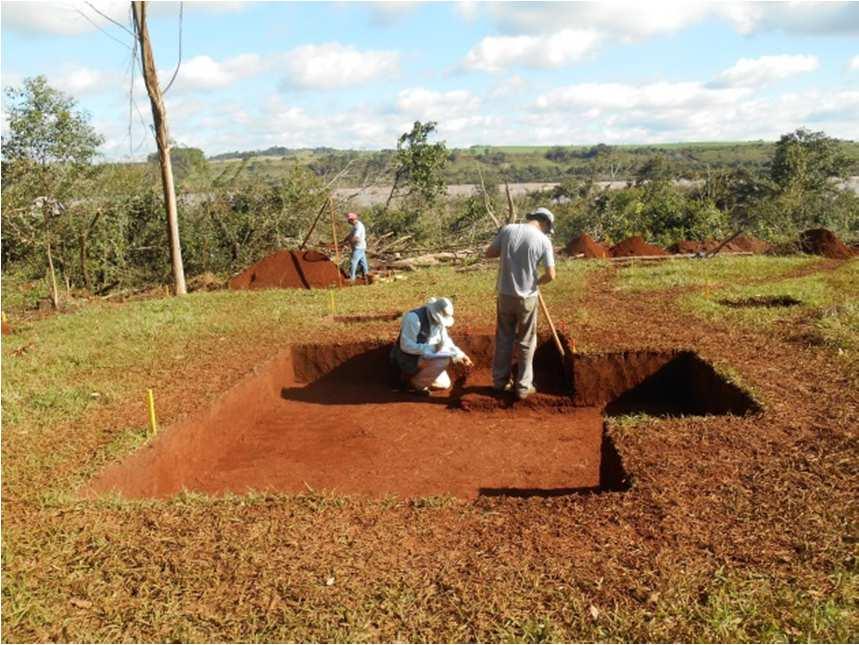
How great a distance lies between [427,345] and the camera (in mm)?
7629

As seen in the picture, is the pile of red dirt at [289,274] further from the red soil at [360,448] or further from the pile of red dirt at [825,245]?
the pile of red dirt at [825,245]

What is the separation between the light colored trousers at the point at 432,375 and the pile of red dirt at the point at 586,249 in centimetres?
1002

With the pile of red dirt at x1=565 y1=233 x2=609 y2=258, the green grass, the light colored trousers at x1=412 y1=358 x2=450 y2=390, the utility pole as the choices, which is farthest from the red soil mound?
the utility pole

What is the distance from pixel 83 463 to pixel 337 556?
2552 mm

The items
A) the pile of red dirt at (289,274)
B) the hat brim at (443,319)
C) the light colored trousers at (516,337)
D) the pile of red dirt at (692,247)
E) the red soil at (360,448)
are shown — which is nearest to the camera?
the red soil at (360,448)

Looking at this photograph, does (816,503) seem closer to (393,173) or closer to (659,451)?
(659,451)

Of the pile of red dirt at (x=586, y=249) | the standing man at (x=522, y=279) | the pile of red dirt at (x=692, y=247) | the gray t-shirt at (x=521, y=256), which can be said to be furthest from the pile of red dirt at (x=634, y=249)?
the gray t-shirt at (x=521, y=256)

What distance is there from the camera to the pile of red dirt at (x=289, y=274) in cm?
1388

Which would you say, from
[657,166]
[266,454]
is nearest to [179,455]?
[266,454]

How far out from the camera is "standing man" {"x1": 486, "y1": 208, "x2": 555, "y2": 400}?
269 inches

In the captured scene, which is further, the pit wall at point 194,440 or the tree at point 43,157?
the tree at point 43,157

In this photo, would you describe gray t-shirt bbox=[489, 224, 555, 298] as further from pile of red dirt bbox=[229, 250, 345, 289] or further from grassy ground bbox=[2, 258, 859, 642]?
pile of red dirt bbox=[229, 250, 345, 289]

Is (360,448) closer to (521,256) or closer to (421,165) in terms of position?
(521,256)

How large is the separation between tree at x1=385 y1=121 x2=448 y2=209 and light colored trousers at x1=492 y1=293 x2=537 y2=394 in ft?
45.7
